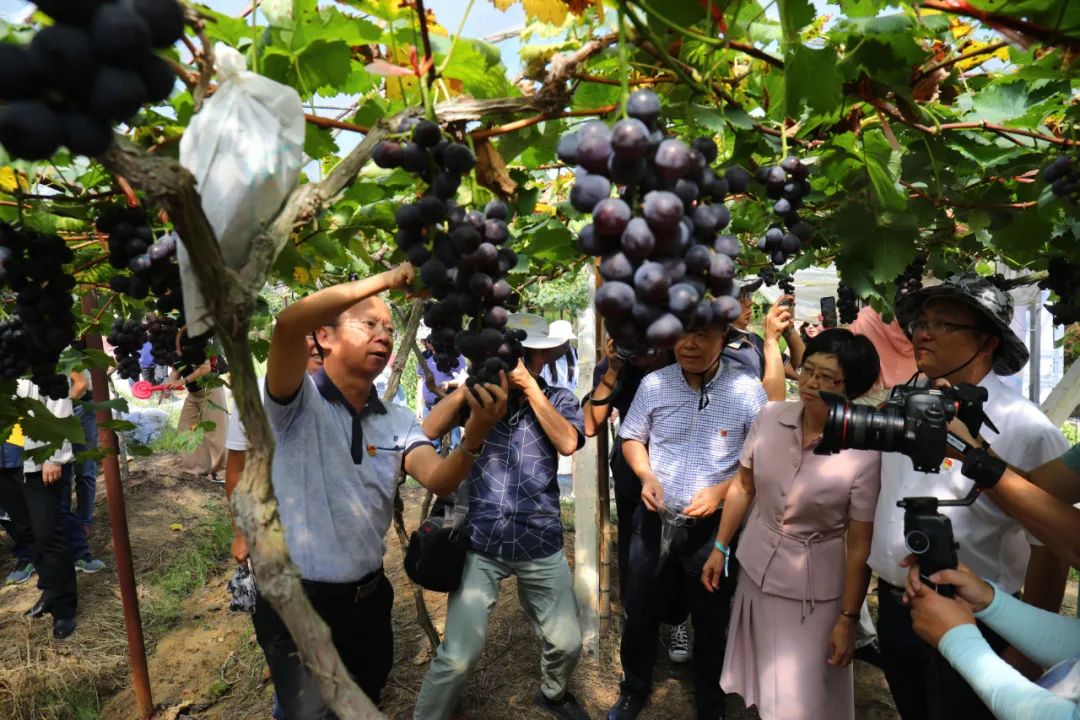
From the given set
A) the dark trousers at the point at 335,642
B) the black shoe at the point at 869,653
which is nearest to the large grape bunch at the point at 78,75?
the dark trousers at the point at 335,642

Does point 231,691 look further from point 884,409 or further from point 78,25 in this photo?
point 78,25

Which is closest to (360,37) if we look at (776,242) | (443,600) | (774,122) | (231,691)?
(774,122)

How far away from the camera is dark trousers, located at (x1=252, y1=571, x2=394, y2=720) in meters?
2.06

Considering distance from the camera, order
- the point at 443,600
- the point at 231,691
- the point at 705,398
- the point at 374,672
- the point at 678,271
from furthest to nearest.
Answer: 1. the point at 443,600
2. the point at 231,691
3. the point at 705,398
4. the point at 374,672
5. the point at 678,271

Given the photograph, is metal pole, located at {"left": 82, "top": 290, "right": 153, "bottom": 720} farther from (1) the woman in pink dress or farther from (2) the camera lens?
(2) the camera lens

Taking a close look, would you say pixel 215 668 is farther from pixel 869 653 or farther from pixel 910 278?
pixel 910 278

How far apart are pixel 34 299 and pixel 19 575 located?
470cm

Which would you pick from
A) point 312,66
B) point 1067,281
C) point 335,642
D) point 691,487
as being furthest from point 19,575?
point 1067,281

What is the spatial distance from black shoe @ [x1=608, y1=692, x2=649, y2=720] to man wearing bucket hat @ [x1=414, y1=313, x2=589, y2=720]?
403 millimetres

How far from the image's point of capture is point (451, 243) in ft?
3.71

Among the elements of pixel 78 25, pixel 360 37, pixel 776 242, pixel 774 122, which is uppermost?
pixel 360 37

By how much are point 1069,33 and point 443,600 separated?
4.61m

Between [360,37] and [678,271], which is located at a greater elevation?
[360,37]

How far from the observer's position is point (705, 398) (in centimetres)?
313
